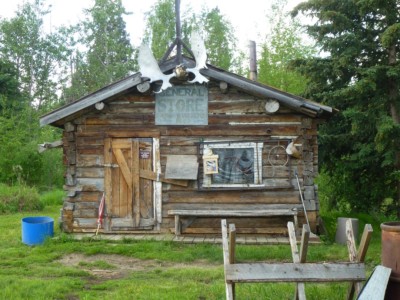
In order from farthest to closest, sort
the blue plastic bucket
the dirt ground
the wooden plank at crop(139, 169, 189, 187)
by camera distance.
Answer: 1. the wooden plank at crop(139, 169, 189, 187)
2. the blue plastic bucket
3. the dirt ground

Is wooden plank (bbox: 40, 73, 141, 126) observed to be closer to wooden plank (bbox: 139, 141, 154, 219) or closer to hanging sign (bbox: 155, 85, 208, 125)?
hanging sign (bbox: 155, 85, 208, 125)

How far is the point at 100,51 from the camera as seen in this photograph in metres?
40.3

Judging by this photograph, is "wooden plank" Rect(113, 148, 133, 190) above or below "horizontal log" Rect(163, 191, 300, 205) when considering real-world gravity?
above

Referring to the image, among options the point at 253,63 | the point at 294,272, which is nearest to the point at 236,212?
the point at 253,63

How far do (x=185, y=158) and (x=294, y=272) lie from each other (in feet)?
19.5

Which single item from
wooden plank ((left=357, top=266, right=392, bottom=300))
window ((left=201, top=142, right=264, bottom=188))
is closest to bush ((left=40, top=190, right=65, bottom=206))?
window ((left=201, top=142, right=264, bottom=188))

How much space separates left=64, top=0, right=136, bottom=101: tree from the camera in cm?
3934

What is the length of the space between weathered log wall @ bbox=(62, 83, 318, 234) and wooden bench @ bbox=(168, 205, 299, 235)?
0.47 feet

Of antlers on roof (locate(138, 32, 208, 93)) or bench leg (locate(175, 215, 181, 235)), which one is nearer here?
antlers on roof (locate(138, 32, 208, 93))

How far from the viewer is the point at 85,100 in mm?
10266

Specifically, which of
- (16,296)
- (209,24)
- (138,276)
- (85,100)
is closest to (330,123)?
(85,100)

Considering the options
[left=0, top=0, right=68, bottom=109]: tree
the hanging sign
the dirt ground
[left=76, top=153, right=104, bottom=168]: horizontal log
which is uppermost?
[left=0, top=0, right=68, bottom=109]: tree

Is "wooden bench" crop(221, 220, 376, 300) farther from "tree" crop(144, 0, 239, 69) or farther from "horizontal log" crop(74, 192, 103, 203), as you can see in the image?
"tree" crop(144, 0, 239, 69)

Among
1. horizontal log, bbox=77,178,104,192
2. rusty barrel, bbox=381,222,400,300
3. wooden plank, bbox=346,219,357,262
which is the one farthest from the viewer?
horizontal log, bbox=77,178,104,192
